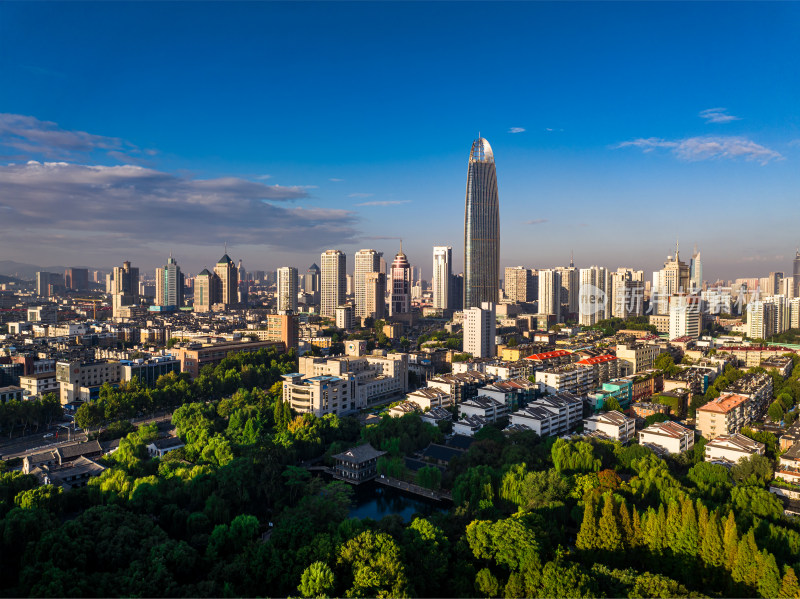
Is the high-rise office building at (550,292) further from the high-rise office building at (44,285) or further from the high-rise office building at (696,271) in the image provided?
the high-rise office building at (44,285)

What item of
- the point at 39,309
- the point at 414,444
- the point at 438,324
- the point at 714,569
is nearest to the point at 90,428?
the point at 414,444

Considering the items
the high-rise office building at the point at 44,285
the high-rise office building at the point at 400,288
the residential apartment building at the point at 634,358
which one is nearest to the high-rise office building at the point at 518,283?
the high-rise office building at the point at 400,288

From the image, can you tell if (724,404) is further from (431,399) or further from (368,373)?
(368,373)

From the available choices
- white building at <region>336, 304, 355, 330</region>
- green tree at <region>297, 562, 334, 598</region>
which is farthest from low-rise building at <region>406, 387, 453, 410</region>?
white building at <region>336, 304, 355, 330</region>

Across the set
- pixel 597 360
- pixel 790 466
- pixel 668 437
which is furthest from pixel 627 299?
pixel 790 466

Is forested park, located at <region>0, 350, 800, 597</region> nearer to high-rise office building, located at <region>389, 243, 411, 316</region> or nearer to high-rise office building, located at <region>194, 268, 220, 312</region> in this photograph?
high-rise office building, located at <region>389, 243, 411, 316</region>

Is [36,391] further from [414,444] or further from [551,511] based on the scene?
[551,511]
